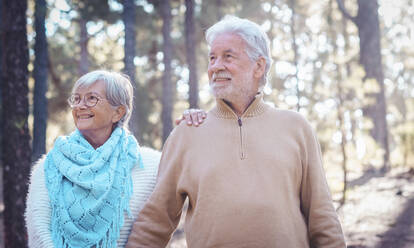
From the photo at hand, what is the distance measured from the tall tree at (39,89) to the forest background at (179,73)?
0.02m

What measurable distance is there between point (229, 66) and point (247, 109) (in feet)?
1.07

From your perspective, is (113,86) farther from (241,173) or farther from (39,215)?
(241,173)

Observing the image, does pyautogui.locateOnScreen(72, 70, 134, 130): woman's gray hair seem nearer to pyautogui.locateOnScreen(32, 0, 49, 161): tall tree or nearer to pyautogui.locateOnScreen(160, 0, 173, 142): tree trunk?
pyautogui.locateOnScreen(32, 0, 49, 161): tall tree

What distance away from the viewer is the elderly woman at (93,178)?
2654 millimetres

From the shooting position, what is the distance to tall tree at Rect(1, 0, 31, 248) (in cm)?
560

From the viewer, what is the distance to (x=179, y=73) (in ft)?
60.6

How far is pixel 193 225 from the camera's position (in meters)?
2.59

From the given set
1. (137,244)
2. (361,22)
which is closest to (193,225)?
(137,244)

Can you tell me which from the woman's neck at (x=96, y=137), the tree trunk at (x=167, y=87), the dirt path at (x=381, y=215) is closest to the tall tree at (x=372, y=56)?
the dirt path at (x=381, y=215)

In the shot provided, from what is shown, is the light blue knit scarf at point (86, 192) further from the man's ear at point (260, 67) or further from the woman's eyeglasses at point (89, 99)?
the man's ear at point (260, 67)

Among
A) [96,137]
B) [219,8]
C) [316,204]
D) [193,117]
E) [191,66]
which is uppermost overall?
[219,8]

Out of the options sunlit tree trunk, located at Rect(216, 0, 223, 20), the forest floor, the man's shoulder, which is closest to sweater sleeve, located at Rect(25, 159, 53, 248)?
the man's shoulder

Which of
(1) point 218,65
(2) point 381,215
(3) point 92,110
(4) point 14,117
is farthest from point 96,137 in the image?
(2) point 381,215

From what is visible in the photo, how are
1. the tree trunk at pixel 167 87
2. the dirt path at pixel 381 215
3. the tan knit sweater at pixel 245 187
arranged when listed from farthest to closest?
the tree trunk at pixel 167 87 < the dirt path at pixel 381 215 < the tan knit sweater at pixel 245 187
